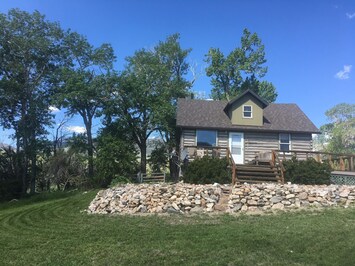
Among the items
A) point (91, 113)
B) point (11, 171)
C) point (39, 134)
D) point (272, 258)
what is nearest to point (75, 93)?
point (91, 113)

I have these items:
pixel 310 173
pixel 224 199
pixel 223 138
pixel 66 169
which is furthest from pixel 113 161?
pixel 310 173

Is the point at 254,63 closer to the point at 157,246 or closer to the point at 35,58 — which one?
the point at 35,58

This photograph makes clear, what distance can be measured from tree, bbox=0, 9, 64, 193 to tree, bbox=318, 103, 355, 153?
130ft

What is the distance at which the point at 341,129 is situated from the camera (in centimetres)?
4969

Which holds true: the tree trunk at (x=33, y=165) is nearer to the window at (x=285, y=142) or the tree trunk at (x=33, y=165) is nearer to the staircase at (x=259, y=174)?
the staircase at (x=259, y=174)

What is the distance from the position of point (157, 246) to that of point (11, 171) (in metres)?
20.7

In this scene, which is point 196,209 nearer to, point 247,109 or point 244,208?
point 244,208

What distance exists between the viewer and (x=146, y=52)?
1308 inches

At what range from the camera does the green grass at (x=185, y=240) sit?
222 inches

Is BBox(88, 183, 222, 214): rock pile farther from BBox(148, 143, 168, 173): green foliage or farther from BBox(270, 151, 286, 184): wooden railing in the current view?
BBox(148, 143, 168, 173): green foliage

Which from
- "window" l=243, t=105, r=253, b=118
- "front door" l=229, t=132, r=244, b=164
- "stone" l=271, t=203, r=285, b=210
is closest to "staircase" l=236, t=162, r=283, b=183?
"stone" l=271, t=203, r=285, b=210

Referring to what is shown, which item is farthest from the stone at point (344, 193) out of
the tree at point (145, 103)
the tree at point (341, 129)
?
the tree at point (341, 129)

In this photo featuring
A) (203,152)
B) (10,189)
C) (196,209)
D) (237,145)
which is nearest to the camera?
(196,209)

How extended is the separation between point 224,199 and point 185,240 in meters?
4.65
